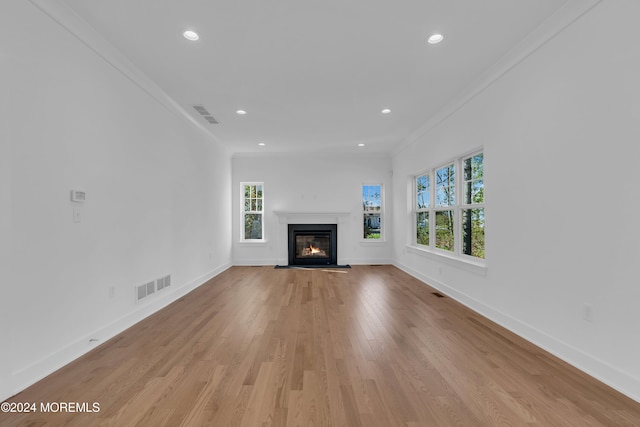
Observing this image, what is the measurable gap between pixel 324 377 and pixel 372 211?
5.72 metres

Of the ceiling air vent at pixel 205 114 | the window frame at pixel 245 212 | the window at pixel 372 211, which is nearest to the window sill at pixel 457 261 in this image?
the window at pixel 372 211

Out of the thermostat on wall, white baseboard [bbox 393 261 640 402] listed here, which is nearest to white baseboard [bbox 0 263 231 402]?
the thermostat on wall

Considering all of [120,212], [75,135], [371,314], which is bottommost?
[371,314]

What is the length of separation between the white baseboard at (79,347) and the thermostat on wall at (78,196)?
116 cm

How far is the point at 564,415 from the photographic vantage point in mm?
1663

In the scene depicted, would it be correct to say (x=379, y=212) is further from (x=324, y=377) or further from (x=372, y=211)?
(x=324, y=377)

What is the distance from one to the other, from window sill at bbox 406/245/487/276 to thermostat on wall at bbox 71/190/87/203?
4.13 m

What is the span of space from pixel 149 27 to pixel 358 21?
1786 millimetres

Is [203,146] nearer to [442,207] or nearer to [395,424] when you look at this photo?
[442,207]

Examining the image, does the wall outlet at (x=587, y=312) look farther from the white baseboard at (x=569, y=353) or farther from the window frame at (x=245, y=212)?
the window frame at (x=245, y=212)

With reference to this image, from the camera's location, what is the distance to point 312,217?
23.9 ft

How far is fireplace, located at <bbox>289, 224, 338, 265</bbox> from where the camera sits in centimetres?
732

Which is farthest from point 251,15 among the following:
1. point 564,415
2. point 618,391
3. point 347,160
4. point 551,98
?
point 347,160

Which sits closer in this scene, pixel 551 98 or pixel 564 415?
pixel 564 415
